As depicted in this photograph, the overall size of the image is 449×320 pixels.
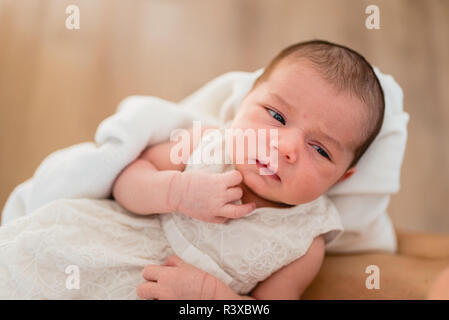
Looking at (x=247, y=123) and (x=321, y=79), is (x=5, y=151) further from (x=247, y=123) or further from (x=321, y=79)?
(x=321, y=79)

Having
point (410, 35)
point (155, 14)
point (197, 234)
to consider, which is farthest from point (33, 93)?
point (410, 35)

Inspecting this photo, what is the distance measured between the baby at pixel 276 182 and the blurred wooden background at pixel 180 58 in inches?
21.2

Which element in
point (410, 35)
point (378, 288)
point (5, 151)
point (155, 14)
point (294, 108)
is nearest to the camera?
point (294, 108)

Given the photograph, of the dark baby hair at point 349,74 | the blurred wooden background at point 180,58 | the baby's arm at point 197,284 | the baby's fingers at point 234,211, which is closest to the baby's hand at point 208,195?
the baby's fingers at point 234,211

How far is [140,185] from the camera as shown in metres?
0.83

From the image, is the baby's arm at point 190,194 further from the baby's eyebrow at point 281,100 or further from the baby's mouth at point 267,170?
the baby's eyebrow at point 281,100

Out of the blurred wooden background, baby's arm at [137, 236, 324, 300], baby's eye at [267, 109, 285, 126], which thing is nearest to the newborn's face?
baby's eye at [267, 109, 285, 126]

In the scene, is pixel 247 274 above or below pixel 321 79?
below

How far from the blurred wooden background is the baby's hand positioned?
0.62 metres

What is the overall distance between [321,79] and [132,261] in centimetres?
51

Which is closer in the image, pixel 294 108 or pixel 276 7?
pixel 294 108

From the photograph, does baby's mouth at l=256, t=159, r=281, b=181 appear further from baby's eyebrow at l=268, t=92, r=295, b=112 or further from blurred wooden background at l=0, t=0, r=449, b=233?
blurred wooden background at l=0, t=0, r=449, b=233

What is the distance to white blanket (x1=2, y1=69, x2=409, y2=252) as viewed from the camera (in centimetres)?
88

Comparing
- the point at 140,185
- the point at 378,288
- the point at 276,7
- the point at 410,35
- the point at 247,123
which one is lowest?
the point at 378,288
